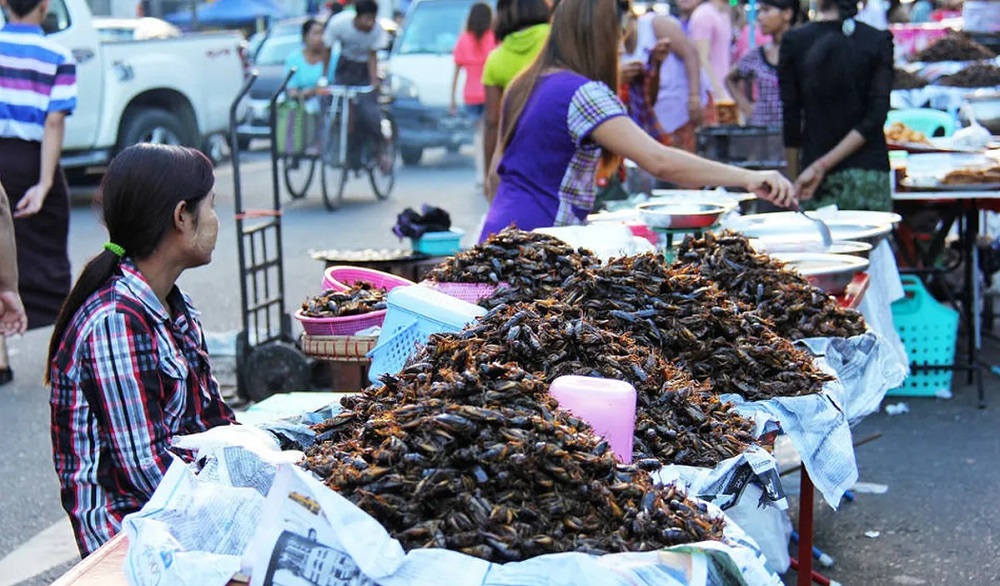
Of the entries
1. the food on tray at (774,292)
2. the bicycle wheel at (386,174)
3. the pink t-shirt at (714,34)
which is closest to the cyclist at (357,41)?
the bicycle wheel at (386,174)

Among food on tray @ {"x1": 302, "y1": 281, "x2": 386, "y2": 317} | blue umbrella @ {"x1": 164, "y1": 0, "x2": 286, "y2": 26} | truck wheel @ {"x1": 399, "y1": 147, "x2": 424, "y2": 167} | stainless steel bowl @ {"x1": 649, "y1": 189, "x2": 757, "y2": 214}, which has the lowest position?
truck wheel @ {"x1": 399, "y1": 147, "x2": 424, "y2": 167}

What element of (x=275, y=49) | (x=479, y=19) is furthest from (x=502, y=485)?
(x=275, y=49)

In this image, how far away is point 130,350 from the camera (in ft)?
9.11

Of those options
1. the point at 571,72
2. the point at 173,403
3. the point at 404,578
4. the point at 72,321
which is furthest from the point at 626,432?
the point at 571,72

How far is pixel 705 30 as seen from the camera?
11.9 meters

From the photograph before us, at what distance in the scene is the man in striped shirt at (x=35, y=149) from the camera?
21.6 feet

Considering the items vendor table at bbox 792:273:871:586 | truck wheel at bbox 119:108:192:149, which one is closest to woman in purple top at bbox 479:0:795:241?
vendor table at bbox 792:273:871:586

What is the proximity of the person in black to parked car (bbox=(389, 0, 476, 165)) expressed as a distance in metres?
9.45

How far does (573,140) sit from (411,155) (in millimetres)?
12285

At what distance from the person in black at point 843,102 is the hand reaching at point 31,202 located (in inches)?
162

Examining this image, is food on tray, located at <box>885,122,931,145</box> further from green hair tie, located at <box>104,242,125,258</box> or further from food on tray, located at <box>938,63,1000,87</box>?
green hair tie, located at <box>104,242,125,258</box>

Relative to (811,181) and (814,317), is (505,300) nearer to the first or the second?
(814,317)

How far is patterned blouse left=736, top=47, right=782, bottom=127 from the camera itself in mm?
9195

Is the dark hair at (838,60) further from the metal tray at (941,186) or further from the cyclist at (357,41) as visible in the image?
the cyclist at (357,41)
